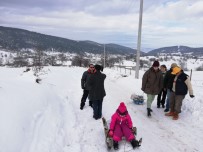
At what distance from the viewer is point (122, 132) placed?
6.57m

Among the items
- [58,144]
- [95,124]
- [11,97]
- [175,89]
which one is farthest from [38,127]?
[175,89]

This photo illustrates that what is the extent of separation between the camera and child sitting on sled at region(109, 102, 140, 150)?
6312 millimetres

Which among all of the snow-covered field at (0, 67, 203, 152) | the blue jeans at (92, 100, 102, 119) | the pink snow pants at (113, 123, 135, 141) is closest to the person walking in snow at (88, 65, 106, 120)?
the blue jeans at (92, 100, 102, 119)

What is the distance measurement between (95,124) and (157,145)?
239 centimetres

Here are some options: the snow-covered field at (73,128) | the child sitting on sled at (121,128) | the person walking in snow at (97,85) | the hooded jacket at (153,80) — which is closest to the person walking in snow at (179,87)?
the snow-covered field at (73,128)

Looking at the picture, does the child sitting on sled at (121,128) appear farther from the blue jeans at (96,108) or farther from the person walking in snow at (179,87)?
the person walking in snow at (179,87)

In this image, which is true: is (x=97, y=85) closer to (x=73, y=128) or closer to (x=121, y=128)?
(x=73, y=128)

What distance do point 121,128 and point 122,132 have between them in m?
0.11

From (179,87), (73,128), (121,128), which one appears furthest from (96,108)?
(179,87)

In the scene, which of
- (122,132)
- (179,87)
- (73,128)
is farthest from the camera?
(179,87)

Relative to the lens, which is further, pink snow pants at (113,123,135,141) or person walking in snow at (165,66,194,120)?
person walking in snow at (165,66,194,120)

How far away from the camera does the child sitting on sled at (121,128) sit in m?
6.31

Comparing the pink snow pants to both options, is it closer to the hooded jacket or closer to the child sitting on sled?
the child sitting on sled

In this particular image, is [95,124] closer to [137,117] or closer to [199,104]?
[137,117]
